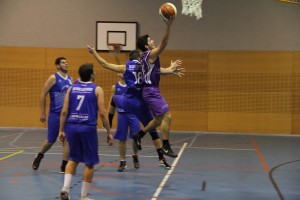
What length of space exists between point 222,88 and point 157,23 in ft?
11.1

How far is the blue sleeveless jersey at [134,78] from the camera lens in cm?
914

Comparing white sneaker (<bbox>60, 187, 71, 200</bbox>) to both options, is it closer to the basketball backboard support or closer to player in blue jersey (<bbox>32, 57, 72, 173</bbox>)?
player in blue jersey (<bbox>32, 57, 72, 173</bbox>)

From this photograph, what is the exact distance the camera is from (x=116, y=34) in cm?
1867

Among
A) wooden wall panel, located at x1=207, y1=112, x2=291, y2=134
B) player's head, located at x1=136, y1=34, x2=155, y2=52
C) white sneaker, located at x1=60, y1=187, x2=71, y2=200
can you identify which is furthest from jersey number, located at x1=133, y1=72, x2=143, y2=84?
wooden wall panel, located at x1=207, y1=112, x2=291, y2=134

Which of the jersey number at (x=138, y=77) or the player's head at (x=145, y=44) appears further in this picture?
the jersey number at (x=138, y=77)

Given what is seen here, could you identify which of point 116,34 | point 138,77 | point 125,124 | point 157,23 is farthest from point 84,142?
point 157,23

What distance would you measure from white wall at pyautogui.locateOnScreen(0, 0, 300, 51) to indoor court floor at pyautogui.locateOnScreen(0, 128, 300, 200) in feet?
15.4

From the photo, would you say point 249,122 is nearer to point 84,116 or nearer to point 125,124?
point 125,124

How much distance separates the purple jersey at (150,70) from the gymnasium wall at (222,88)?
9.94m

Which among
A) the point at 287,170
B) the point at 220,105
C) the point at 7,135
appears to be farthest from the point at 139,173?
the point at 220,105

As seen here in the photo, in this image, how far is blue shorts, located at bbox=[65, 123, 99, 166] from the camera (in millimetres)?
7078

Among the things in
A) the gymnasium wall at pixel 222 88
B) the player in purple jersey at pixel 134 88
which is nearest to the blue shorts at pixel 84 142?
the player in purple jersey at pixel 134 88

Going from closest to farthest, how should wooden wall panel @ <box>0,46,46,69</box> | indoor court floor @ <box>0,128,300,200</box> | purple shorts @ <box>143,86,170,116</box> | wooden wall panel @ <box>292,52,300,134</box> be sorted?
indoor court floor @ <box>0,128,300,200</box> → purple shorts @ <box>143,86,170,116</box> → wooden wall panel @ <box>292,52,300,134</box> → wooden wall panel @ <box>0,46,46,69</box>

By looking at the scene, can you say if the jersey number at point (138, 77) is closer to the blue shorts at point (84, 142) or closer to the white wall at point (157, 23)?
the blue shorts at point (84, 142)
